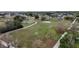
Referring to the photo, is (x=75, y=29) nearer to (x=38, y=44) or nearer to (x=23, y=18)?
(x=38, y=44)

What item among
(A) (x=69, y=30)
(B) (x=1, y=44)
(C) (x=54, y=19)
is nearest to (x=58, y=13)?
(C) (x=54, y=19)

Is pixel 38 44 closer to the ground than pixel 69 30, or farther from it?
closer to the ground
